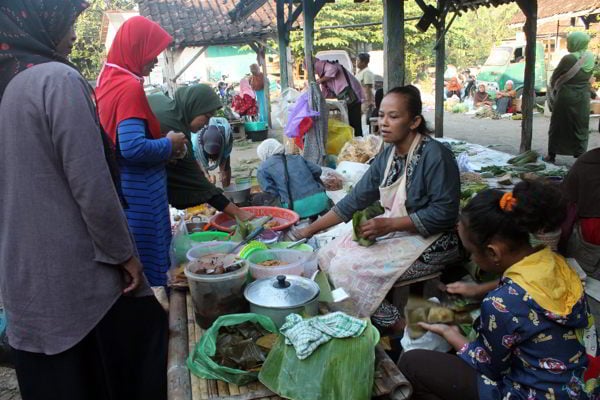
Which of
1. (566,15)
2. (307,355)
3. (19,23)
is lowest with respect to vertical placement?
(307,355)

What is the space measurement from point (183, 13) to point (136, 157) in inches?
465

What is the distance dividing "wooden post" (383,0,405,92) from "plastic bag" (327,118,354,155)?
185 cm

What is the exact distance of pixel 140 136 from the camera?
2375 millimetres

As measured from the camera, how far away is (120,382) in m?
1.84

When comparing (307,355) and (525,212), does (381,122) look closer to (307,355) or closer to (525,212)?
(525,212)

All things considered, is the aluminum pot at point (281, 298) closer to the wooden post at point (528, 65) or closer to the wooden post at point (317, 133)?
the wooden post at point (317, 133)

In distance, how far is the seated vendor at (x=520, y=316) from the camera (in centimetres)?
154

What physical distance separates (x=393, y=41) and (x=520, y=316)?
136 inches

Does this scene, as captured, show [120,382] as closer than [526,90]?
Yes

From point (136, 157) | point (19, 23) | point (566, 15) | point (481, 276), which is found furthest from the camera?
point (566, 15)

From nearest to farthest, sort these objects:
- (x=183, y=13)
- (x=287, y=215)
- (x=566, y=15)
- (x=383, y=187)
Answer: (x=383, y=187) < (x=287, y=215) < (x=566, y=15) < (x=183, y=13)

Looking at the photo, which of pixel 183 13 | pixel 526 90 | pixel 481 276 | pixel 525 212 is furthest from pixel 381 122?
pixel 183 13

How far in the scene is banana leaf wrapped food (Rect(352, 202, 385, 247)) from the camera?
262 centimetres

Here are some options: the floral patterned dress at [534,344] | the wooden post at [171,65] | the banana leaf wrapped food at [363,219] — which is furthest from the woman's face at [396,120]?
the wooden post at [171,65]
